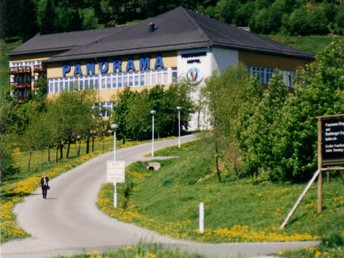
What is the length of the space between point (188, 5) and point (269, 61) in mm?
88515

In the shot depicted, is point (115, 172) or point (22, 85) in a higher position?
point (115, 172)

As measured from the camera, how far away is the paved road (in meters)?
23.2

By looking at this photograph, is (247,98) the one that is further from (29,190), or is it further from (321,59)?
(29,190)

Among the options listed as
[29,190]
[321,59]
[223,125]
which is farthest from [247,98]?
[29,190]

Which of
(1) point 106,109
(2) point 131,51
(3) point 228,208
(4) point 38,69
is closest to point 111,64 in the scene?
(2) point 131,51

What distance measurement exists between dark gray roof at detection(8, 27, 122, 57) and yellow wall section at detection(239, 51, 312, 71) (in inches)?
1041

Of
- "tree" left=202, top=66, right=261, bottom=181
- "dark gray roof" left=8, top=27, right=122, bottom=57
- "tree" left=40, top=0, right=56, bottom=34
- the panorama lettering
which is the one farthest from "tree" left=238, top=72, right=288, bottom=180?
"tree" left=40, top=0, right=56, bottom=34

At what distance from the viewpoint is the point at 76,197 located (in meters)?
47.5

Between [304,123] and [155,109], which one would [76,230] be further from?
[155,109]

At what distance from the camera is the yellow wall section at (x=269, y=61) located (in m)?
98.6

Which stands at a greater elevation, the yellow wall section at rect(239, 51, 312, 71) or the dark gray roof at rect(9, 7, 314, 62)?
the dark gray roof at rect(9, 7, 314, 62)

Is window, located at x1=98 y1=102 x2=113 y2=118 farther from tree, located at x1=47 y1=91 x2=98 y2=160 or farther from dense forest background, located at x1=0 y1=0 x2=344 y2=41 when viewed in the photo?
dense forest background, located at x1=0 y1=0 x2=344 y2=41

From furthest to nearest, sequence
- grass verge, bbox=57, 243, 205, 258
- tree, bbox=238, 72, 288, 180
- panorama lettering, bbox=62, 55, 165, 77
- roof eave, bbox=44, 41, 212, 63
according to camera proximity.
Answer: panorama lettering, bbox=62, 55, 165, 77, roof eave, bbox=44, 41, 212, 63, tree, bbox=238, 72, 288, 180, grass verge, bbox=57, 243, 205, 258

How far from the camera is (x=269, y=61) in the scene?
102 meters
